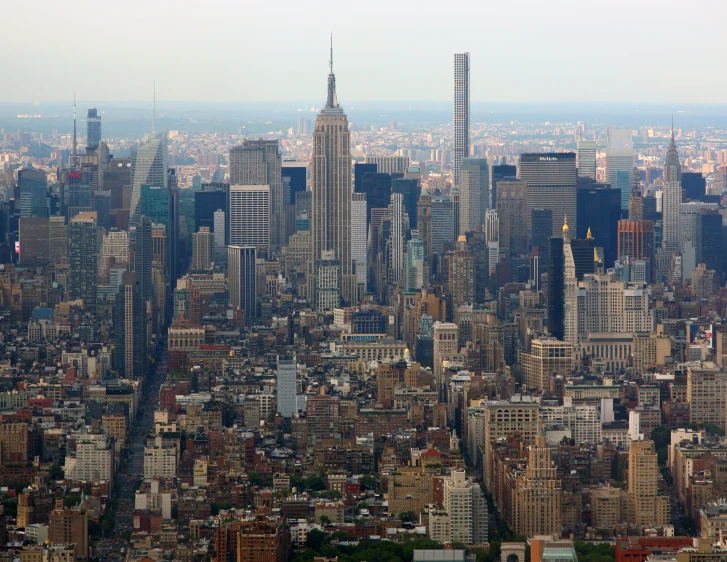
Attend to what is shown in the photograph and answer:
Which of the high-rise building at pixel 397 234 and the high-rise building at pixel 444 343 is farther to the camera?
the high-rise building at pixel 397 234

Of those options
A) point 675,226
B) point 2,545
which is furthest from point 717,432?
point 675,226

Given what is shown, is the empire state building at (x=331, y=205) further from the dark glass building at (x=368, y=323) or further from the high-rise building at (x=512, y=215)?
the dark glass building at (x=368, y=323)

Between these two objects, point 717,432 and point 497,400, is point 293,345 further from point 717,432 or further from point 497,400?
point 717,432

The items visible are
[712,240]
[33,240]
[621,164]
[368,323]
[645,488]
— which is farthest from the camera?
[621,164]

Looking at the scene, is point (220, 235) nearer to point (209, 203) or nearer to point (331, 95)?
point (209, 203)

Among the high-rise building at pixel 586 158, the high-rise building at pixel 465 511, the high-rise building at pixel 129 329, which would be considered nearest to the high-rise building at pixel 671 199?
the high-rise building at pixel 586 158

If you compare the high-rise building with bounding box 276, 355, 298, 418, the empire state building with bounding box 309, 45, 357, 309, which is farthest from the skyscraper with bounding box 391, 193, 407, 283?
the high-rise building with bounding box 276, 355, 298, 418

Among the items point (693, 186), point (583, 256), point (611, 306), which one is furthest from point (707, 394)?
point (693, 186)
